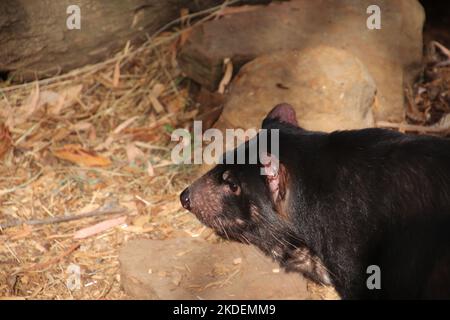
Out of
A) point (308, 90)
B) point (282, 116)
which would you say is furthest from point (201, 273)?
point (308, 90)

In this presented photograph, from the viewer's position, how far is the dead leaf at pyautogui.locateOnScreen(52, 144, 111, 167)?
16.5ft

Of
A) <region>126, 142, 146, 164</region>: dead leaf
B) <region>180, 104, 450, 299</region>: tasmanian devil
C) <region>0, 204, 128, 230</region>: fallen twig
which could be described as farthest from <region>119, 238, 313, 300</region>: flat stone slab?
<region>126, 142, 146, 164</region>: dead leaf

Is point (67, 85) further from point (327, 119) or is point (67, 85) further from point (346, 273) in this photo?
point (346, 273)

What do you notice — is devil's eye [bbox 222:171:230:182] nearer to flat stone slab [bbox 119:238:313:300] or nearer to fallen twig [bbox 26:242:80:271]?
flat stone slab [bbox 119:238:313:300]

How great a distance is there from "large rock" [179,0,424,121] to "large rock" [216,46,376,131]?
0.26m

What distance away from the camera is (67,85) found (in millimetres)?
5551

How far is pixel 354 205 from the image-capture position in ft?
10.8

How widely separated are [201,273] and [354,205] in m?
1.07

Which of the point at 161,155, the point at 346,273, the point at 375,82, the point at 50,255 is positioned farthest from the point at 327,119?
the point at 50,255

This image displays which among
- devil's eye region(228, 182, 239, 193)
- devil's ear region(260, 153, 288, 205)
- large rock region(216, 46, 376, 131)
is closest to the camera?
devil's ear region(260, 153, 288, 205)

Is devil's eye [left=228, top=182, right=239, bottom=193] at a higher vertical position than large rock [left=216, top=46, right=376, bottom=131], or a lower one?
higher

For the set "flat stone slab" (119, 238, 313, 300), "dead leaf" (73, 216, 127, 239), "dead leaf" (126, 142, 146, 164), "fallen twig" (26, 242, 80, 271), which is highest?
"flat stone slab" (119, 238, 313, 300)

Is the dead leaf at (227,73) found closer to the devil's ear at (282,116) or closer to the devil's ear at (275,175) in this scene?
the devil's ear at (282,116)

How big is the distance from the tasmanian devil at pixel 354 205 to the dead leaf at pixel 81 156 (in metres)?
1.54
